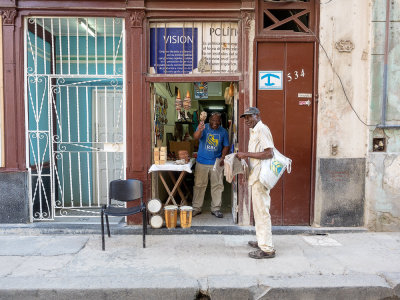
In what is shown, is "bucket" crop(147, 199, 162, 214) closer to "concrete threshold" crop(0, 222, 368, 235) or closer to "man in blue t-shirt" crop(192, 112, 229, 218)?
"concrete threshold" crop(0, 222, 368, 235)

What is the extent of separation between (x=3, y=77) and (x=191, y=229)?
4038 millimetres

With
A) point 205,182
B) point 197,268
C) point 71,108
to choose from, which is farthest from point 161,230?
point 71,108

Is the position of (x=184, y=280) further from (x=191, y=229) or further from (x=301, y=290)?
(x=191, y=229)

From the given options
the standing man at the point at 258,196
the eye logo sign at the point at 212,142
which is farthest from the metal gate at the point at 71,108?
the standing man at the point at 258,196

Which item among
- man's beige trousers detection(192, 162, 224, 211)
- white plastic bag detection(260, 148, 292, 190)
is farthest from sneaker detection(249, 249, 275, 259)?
man's beige trousers detection(192, 162, 224, 211)

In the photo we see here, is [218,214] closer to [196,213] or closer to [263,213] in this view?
[196,213]

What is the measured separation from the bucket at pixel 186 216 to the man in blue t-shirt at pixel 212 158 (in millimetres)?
815

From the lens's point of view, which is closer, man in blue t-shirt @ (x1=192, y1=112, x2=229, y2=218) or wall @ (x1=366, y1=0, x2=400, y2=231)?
wall @ (x1=366, y1=0, x2=400, y2=231)

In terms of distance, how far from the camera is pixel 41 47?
6750 mm

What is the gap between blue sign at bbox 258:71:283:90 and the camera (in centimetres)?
599

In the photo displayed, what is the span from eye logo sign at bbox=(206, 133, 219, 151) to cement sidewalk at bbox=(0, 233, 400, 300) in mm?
1758

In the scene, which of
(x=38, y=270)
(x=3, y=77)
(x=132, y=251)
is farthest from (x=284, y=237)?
(x=3, y=77)

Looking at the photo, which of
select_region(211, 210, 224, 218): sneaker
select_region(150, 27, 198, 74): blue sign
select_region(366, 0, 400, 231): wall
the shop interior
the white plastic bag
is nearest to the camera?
the white plastic bag

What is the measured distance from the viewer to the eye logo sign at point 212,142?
6777mm
